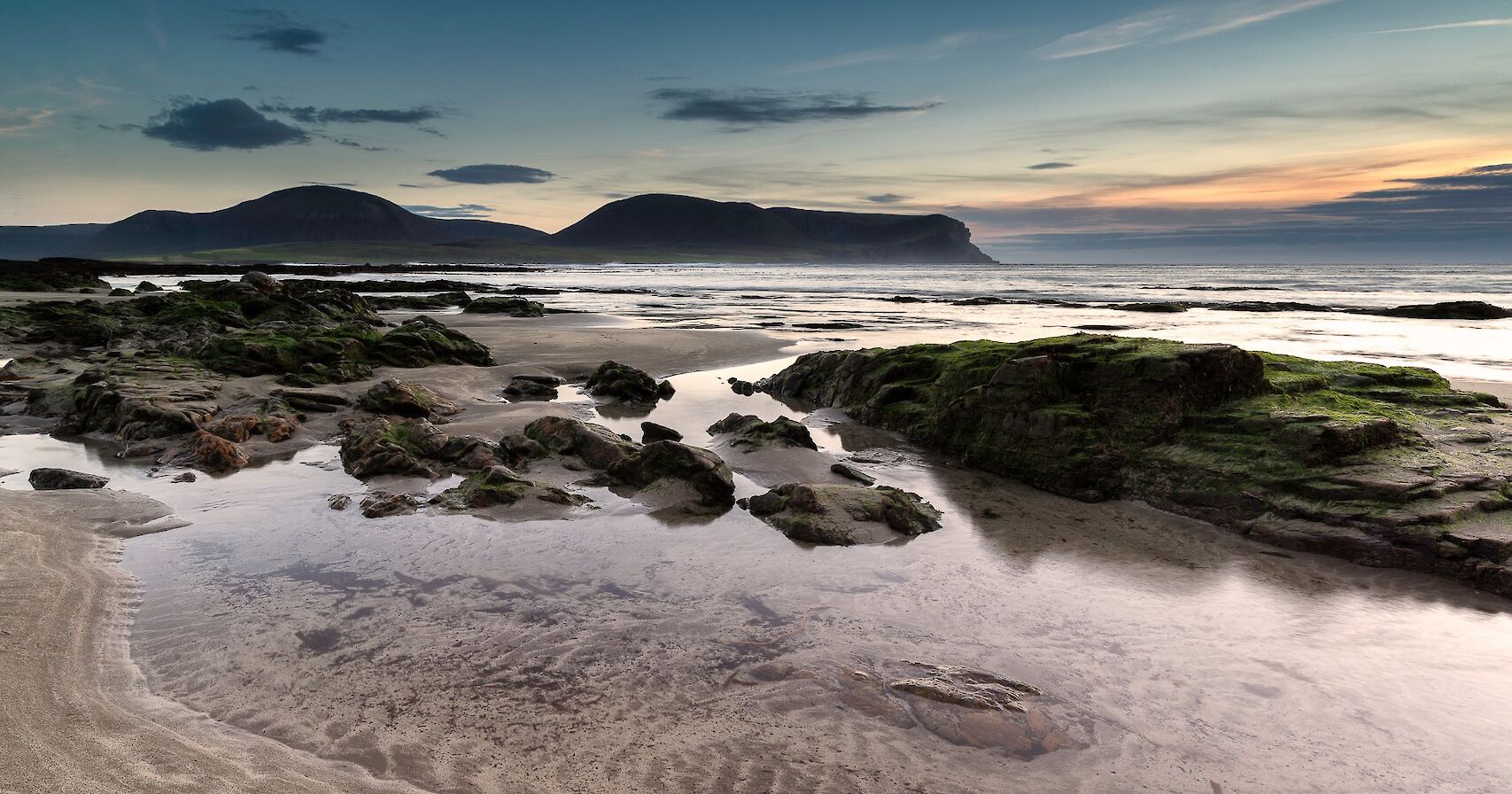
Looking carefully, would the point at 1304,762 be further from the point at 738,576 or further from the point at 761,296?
the point at 761,296

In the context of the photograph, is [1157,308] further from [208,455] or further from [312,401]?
[208,455]

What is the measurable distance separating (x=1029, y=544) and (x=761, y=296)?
56.0 meters

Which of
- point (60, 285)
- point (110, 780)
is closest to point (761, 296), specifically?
point (60, 285)

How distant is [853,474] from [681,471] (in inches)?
104

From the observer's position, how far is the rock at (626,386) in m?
17.4

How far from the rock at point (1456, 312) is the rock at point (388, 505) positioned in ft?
173

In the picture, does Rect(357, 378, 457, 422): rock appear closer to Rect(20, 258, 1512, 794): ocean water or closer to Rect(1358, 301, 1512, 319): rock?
Rect(20, 258, 1512, 794): ocean water

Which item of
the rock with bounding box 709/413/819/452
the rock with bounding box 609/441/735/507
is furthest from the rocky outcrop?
the rock with bounding box 709/413/819/452

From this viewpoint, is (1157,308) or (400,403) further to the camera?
(1157,308)

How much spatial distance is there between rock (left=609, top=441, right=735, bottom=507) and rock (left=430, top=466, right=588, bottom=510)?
0.91 meters

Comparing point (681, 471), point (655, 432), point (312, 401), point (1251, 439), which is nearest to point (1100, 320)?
point (1251, 439)

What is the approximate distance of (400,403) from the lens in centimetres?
1444

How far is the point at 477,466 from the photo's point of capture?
11156mm

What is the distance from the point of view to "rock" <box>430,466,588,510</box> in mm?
9531
